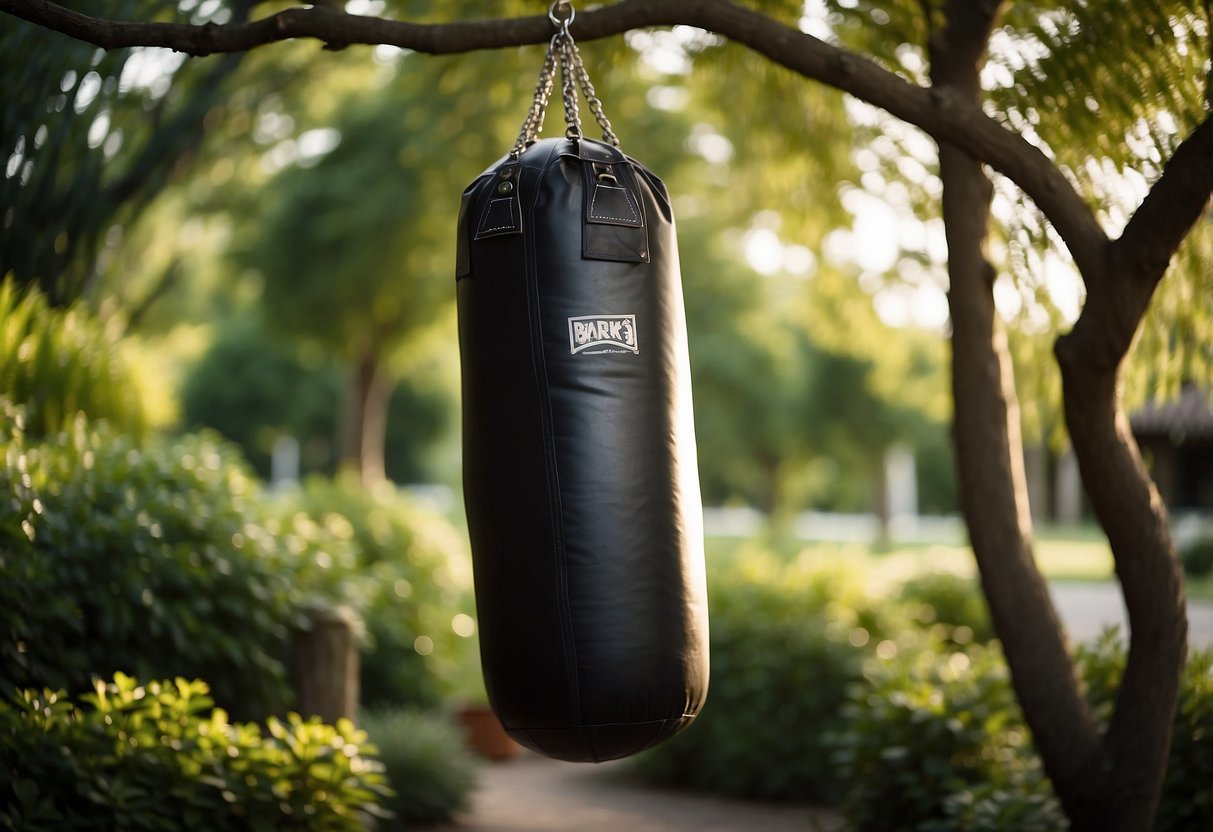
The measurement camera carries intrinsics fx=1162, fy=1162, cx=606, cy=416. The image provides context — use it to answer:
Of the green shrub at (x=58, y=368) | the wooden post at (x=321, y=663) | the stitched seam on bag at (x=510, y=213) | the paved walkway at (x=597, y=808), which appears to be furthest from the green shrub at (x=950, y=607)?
the stitched seam on bag at (x=510, y=213)

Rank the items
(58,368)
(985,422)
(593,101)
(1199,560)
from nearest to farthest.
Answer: (593,101) → (985,422) → (58,368) → (1199,560)

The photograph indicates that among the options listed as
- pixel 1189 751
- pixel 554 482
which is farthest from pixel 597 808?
pixel 554 482

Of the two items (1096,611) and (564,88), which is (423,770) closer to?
(564,88)

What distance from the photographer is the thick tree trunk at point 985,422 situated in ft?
14.2

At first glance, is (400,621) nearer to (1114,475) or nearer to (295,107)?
(1114,475)

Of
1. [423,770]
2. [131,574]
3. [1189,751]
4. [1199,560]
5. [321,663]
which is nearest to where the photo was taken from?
[1189,751]

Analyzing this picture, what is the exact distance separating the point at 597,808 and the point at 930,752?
2.62m

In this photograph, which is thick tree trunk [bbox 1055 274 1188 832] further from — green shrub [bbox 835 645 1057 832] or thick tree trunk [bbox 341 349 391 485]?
thick tree trunk [bbox 341 349 391 485]

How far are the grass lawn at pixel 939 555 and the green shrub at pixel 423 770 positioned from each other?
316 centimetres

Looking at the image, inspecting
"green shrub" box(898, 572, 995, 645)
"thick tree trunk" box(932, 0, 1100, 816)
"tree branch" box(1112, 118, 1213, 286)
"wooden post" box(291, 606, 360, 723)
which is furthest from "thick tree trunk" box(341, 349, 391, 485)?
"tree branch" box(1112, 118, 1213, 286)

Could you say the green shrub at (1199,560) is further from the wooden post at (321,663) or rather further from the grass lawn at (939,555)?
the wooden post at (321,663)

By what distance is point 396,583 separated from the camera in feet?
27.6

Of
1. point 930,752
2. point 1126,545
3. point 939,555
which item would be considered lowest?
point 930,752

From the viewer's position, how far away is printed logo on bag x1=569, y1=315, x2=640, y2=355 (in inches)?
110
